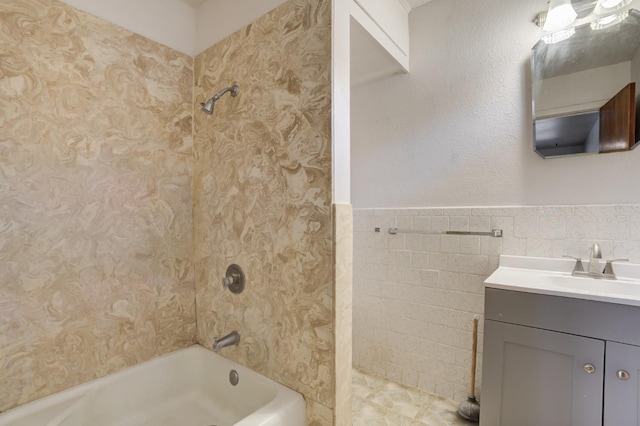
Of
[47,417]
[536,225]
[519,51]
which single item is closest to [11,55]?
[47,417]

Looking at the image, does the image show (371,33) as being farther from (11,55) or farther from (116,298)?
(116,298)

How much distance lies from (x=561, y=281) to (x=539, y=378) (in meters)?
0.49

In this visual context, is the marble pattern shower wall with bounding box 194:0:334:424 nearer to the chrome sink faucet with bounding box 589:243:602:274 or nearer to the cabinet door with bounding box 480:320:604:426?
the cabinet door with bounding box 480:320:604:426

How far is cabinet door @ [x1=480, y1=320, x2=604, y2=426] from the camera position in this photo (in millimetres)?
1152

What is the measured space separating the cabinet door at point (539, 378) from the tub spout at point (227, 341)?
3.92ft

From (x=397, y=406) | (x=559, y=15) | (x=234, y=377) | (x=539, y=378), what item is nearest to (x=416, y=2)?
(x=559, y=15)

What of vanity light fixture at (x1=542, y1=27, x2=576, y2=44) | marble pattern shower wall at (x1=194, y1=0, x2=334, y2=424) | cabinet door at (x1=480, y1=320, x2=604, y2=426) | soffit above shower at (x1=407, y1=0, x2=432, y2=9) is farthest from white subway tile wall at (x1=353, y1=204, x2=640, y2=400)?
soffit above shower at (x1=407, y1=0, x2=432, y2=9)

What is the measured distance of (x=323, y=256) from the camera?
45.7 inches

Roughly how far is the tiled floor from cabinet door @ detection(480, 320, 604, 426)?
1.33ft

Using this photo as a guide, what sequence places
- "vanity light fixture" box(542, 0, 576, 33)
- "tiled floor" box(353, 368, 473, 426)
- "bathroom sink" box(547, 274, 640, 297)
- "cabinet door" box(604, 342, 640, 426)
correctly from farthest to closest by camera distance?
"tiled floor" box(353, 368, 473, 426) < "vanity light fixture" box(542, 0, 576, 33) < "bathroom sink" box(547, 274, 640, 297) < "cabinet door" box(604, 342, 640, 426)

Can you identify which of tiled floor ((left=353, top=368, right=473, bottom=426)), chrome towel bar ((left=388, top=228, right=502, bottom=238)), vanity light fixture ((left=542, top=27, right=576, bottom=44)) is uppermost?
vanity light fixture ((left=542, top=27, right=576, bottom=44))

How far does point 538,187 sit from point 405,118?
917mm

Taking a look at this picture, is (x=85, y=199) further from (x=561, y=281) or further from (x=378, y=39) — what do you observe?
(x=561, y=281)

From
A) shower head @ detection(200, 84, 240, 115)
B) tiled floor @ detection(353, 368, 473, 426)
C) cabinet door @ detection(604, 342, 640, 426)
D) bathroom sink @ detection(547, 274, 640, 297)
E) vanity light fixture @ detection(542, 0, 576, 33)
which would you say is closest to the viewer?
cabinet door @ detection(604, 342, 640, 426)
